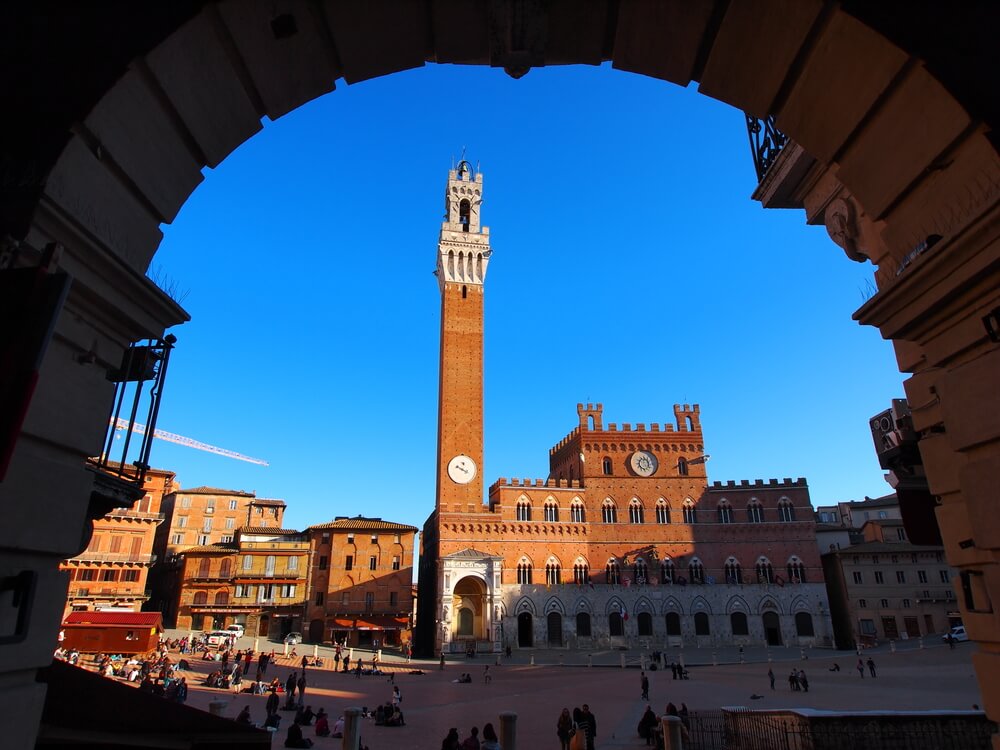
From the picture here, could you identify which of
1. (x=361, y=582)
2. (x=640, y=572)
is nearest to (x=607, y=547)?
(x=640, y=572)

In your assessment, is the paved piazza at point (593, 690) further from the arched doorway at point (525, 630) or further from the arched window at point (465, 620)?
the arched window at point (465, 620)

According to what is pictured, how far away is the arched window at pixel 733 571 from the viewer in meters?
48.4

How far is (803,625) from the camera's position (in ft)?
154

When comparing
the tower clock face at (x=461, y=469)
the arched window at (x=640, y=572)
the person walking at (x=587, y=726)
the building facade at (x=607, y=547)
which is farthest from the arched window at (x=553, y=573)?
Result: the person walking at (x=587, y=726)

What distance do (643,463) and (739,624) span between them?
14.0 meters

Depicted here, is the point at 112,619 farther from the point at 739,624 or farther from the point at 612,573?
the point at 739,624

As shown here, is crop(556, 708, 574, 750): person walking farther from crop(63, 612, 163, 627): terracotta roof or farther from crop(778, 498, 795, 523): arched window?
crop(778, 498, 795, 523): arched window

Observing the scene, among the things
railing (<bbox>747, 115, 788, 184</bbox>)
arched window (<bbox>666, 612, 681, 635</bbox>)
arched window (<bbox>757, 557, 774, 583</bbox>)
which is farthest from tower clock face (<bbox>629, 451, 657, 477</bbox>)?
railing (<bbox>747, 115, 788, 184</bbox>)

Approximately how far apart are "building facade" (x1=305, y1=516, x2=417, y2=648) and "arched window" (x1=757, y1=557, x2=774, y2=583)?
2753 centimetres

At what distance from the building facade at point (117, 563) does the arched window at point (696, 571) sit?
42.5 metres

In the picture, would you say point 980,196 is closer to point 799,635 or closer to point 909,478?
point 909,478

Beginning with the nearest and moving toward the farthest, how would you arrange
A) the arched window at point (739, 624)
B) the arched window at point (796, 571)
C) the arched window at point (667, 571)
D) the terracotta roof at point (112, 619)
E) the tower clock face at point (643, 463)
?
the terracotta roof at point (112, 619) < the arched window at point (739, 624) < the arched window at point (796, 571) < the arched window at point (667, 571) < the tower clock face at point (643, 463)

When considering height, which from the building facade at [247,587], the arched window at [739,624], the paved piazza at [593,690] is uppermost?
the building facade at [247,587]

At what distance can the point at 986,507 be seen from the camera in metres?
3.58
